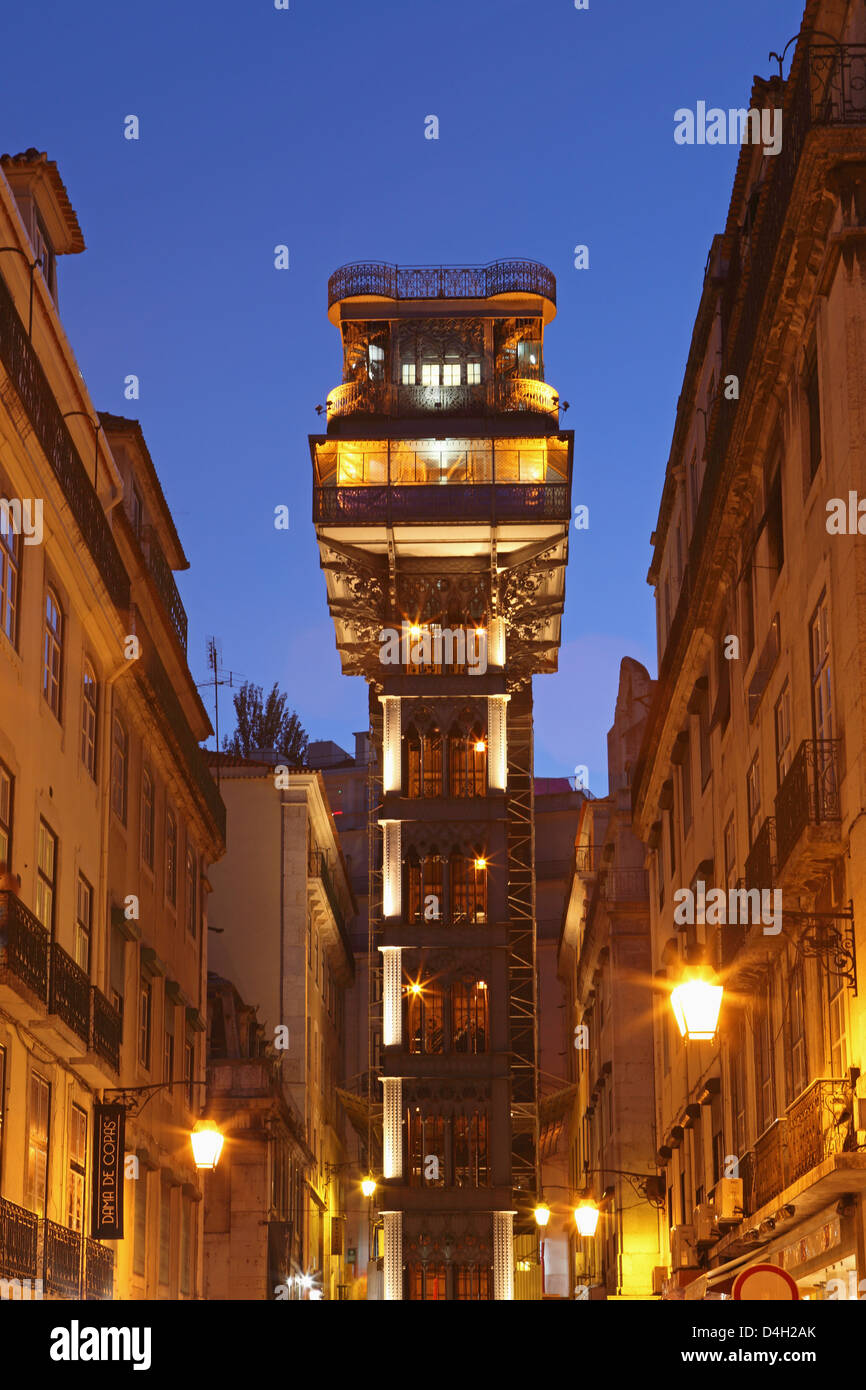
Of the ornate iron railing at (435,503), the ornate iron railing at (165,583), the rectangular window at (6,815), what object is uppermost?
the ornate iron railing at (435,503)

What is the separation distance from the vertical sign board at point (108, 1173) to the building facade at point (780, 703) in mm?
8379

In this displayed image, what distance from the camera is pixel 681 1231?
1379 inches

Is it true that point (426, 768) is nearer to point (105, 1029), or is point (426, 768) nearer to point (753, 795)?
point (753, 795)

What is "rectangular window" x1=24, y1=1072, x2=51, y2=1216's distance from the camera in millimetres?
25562

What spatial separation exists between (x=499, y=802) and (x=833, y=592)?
40091 mm

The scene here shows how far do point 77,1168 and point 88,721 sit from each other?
6.56 meters

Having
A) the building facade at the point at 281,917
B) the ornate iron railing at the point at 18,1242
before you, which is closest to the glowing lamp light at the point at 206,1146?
the ornate iron railing at the point at 18,1242

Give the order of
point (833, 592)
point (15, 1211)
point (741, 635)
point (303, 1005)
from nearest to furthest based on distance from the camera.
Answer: point (833, 592), point (15, 1211), point (741, 635), point (303, 1005)

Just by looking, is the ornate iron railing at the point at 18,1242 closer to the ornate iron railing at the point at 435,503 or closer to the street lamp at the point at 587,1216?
the street lamp at the point at 587,1216

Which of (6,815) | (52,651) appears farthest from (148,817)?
(6,815)

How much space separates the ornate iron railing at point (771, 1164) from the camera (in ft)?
72.8

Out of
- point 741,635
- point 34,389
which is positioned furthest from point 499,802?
point 34,389

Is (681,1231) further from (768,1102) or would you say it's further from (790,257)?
(790,257)

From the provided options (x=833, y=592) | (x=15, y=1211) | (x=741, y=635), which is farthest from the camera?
(x=741, y=635)
